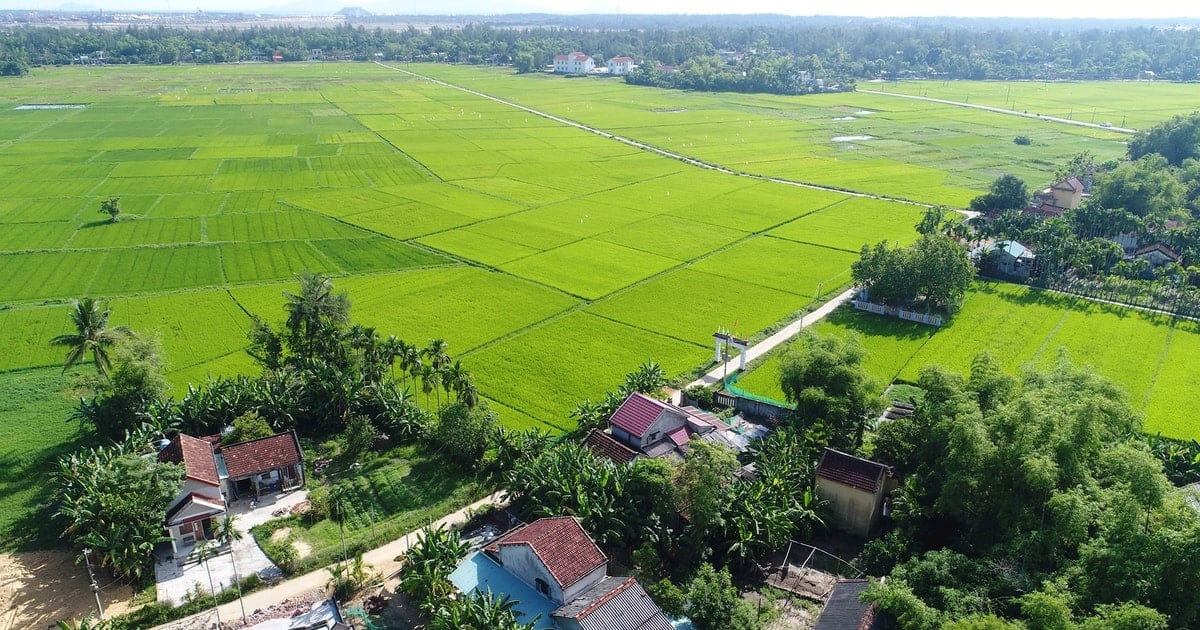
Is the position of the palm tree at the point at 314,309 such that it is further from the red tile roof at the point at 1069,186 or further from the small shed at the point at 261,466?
the red tile roof at the point at 1069,186

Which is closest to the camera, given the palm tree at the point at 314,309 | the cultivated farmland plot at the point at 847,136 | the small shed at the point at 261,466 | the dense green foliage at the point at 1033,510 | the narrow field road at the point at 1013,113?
the dense green foliage at the point at 1033,510

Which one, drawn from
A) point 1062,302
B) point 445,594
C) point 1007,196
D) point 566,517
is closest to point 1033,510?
point 566,517

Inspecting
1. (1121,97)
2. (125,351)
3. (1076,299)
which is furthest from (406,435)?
(1121,97)

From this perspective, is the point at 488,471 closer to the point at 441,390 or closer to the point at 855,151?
the point at 441,390

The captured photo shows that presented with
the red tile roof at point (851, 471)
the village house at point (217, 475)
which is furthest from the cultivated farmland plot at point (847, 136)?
the village house at point (217, 475)

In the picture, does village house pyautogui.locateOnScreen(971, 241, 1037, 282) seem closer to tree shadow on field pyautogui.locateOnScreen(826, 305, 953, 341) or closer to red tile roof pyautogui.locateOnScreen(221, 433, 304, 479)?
tree shadow on field pyautogui.locateOnScreen(826, 305, 953, 341)

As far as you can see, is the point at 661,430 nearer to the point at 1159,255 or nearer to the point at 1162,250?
the point at 1159,255
